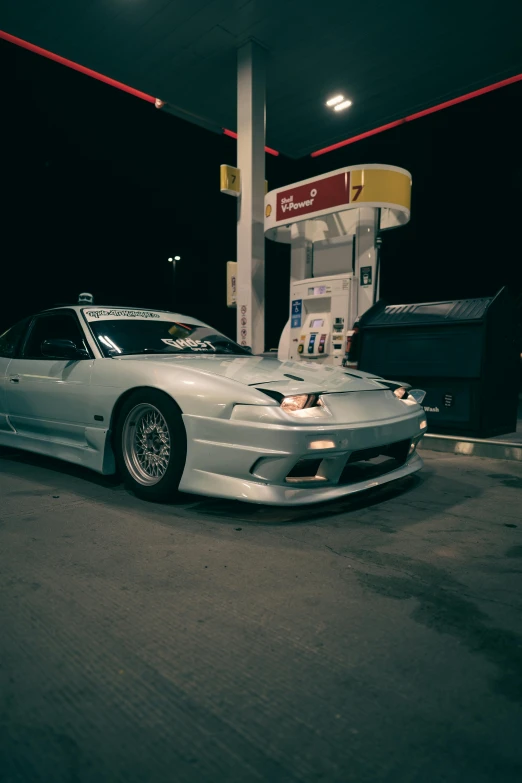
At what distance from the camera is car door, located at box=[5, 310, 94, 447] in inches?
143

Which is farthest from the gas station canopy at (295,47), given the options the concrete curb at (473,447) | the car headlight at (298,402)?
the car headlight at (298,402)

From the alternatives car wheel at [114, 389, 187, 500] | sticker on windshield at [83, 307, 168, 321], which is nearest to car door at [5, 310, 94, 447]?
sticker on windshield at [83, 307, 168, 321]

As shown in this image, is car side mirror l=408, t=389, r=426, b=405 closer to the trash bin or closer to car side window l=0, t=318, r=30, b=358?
the trash bin

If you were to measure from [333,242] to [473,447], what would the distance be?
15.8 ft

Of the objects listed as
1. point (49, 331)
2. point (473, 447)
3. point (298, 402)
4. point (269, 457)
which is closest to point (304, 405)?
point (298, 402)

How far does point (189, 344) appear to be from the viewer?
4.10 m

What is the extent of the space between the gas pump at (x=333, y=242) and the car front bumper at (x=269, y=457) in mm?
4934

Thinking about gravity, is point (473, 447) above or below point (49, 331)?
below

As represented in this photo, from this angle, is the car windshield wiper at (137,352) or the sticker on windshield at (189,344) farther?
the sticker on windshield at (189,344)

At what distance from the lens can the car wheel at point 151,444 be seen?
118 inches

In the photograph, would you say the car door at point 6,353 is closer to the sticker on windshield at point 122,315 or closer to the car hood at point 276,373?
the sticker on windshield at point 122,315

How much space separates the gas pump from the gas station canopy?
8.47 ft

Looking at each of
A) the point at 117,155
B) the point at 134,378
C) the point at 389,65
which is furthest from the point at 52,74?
the point at 134,378

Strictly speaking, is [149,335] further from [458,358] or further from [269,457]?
[458,358]
